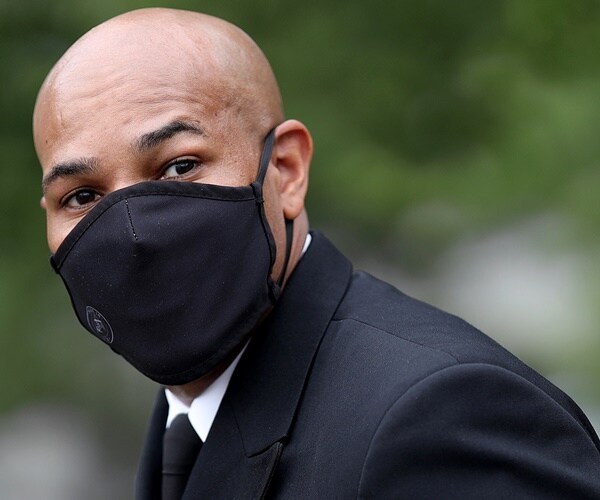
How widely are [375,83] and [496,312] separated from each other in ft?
3.80

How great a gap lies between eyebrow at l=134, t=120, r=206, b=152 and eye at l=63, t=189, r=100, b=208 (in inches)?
7.8

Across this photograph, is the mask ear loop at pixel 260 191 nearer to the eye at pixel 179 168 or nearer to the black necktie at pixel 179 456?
the eye at pixel 179 168

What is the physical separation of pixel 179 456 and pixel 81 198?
28.7 inches

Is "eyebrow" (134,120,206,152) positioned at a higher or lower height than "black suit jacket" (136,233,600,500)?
higher

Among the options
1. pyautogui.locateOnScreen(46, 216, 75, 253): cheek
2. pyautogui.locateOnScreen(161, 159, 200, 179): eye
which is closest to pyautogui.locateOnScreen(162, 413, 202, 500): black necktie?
pyautogui.locateOnScreen(46, 216, 75, 253): cheek

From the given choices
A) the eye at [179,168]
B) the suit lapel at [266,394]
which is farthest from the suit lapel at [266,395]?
the eye at [179,168]

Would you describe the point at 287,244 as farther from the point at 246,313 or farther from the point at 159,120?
the point at 159,120

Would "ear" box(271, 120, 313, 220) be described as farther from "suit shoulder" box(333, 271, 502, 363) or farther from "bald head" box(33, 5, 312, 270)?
"suit shoulder" box(333, 271, 502, 363)

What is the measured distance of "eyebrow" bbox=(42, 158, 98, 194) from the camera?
263cm

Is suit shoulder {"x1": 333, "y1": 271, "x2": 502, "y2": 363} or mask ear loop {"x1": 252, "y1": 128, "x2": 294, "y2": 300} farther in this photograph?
mask ear loop {"x1": 252, "y1": 128, "x2": 294, "y2": 300}

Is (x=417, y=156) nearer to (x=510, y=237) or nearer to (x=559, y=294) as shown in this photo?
(x=510, y=237)

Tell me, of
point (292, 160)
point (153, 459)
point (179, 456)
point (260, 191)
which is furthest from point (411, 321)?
point (153, 459)

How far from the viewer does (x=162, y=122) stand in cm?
262

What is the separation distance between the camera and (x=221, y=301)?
255cm
